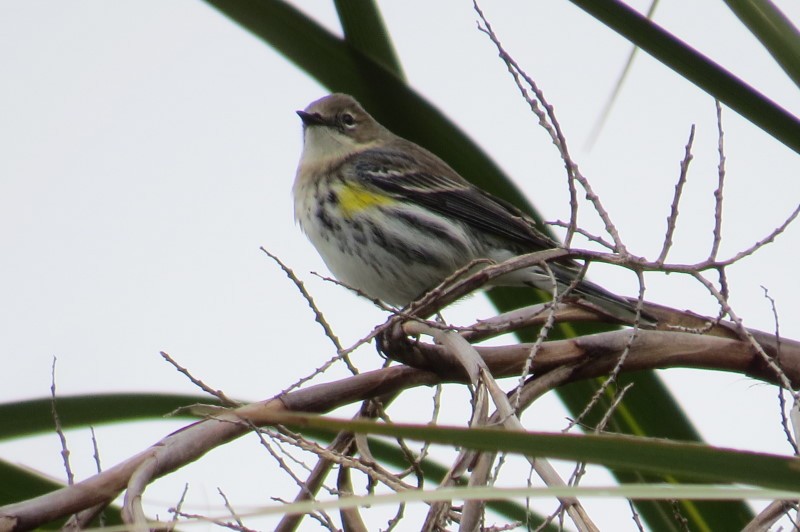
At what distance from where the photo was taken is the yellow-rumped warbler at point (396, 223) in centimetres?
467

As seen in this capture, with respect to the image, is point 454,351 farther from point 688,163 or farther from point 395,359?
point 688,163

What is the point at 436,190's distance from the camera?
5129 millimetres

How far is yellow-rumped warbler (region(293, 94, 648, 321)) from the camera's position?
467 centimetres

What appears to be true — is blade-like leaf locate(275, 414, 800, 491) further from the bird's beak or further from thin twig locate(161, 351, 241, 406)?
the bird's beak

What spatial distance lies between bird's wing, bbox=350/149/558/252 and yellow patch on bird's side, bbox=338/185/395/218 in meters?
0.08

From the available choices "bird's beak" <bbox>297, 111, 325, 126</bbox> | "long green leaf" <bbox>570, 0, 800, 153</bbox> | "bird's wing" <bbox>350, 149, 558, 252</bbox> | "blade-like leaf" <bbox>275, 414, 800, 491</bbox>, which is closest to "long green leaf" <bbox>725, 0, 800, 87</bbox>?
"long green leaf" <bbox>570, 0, 800, 153</bbox>

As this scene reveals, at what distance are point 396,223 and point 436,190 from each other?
0.39m

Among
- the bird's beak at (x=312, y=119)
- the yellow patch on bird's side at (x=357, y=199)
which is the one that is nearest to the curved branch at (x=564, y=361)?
the yellow patch on bird's side at (x=357, y=199)

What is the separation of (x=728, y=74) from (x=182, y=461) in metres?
1.18

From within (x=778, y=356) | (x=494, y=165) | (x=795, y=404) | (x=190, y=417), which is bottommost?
(x=795, y=404)

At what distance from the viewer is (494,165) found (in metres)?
2.89

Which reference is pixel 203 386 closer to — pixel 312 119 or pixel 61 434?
pixel 61 434

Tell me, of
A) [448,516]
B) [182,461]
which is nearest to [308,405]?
[182,461]

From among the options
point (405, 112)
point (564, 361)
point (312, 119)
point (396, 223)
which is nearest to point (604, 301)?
point (405, 112)
